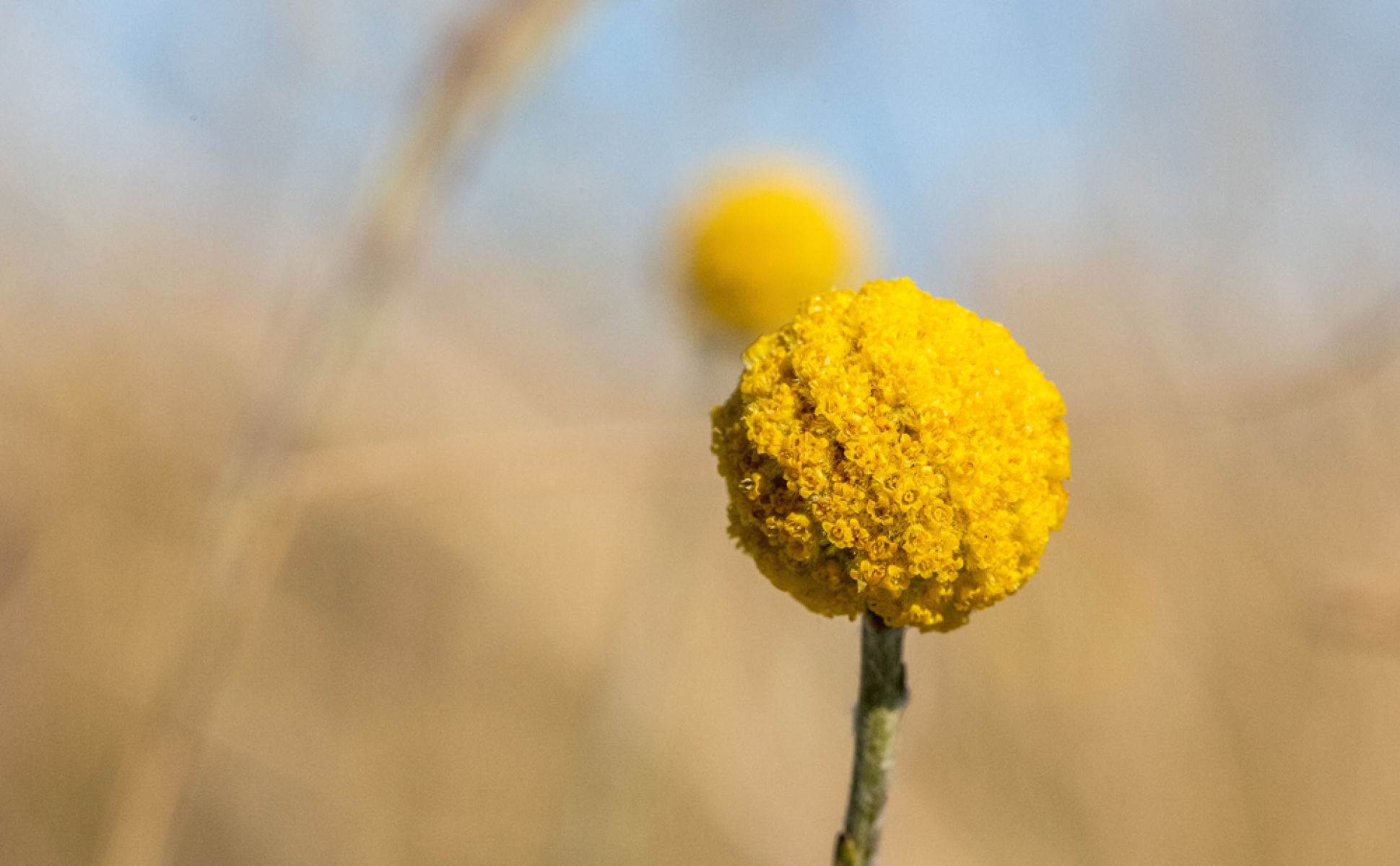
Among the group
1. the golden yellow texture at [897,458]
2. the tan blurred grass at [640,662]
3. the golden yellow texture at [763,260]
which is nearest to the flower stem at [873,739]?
the golden yellow texture at [897,458]

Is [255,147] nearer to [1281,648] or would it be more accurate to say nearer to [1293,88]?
[1293,88]

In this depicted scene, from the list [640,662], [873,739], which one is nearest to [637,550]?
[640,662]

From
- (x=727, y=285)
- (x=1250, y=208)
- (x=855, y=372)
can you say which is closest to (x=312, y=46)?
(x=727, y=285)

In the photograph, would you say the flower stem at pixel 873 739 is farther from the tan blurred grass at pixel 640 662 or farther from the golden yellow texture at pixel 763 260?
the golden yellow texture at pixel 763 260

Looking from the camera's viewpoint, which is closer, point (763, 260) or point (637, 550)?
point (763, 260)

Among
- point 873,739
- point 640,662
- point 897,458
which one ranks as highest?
point 640,662

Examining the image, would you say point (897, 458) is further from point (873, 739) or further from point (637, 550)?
point (637, 550)
